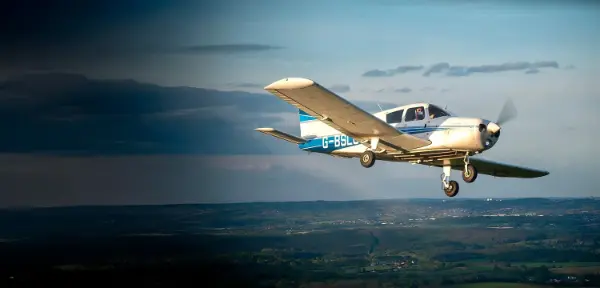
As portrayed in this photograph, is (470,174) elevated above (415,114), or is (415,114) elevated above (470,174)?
(415,114)

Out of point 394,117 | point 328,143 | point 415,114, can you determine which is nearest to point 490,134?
point 415,114

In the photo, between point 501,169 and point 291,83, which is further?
point 501,169

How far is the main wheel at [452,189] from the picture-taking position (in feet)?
65.4

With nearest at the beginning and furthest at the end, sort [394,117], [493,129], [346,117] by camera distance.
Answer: [493,129]
[346,117]
[394,117]

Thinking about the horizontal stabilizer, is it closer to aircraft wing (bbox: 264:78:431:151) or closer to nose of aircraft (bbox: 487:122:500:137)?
aircraft wing (bbox: 264:78:431:151)

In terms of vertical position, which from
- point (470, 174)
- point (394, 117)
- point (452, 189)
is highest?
point (394, 117)

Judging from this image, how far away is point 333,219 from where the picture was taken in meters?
30.7

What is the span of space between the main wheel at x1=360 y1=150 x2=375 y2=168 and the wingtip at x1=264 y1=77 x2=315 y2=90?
3097mm

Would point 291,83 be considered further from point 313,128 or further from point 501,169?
point 501,169

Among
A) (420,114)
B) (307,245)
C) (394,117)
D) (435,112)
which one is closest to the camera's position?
(435,112)

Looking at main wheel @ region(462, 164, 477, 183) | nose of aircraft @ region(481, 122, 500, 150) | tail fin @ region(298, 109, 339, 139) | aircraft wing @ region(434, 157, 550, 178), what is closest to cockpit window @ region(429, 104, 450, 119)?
nose of aircraft @ region(481, 122, 500, 150)

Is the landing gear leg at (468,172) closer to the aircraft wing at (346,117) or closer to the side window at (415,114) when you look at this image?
the aircraft wing at (346,117)

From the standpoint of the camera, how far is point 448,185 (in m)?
20.1

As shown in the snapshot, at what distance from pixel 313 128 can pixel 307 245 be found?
9517 millimetres
